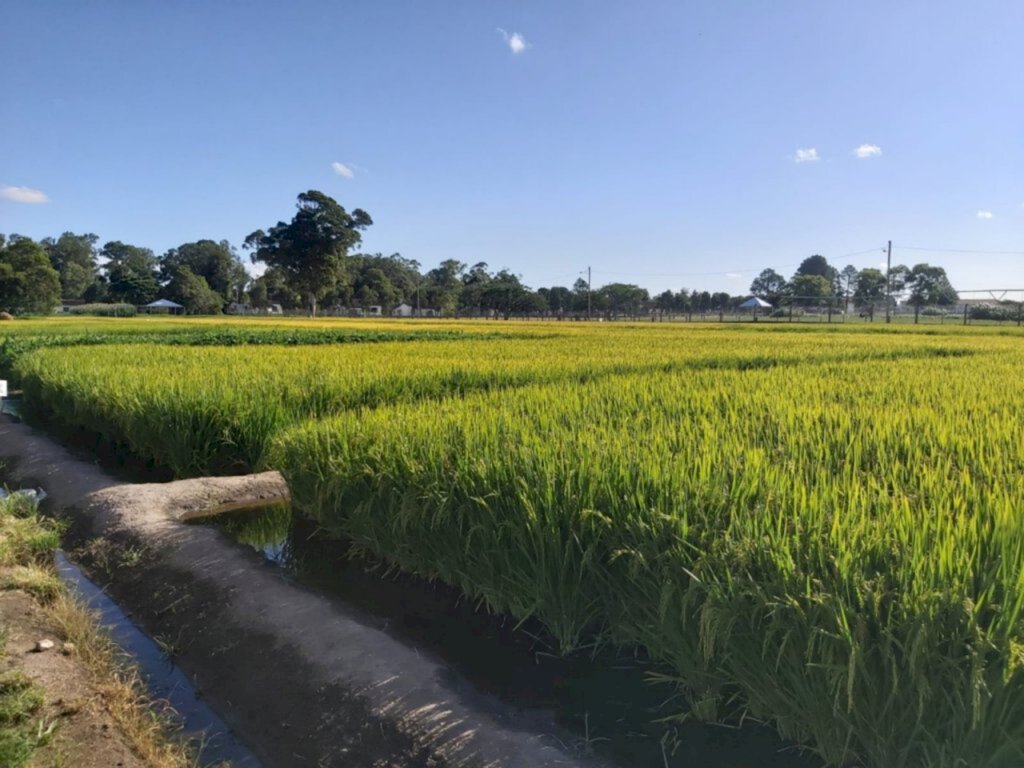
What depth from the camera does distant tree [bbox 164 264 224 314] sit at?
63.2 metres

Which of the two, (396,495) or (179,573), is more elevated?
(396,495)

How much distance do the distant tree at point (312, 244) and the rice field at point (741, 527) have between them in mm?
48952

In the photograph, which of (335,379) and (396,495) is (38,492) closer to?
(335,379)

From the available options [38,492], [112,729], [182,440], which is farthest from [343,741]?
[38,492]

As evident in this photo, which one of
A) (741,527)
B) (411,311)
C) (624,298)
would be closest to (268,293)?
(411,311)

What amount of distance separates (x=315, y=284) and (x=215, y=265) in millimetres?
28440

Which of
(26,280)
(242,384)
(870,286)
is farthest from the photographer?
(870,286)

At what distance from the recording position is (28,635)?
2672mm

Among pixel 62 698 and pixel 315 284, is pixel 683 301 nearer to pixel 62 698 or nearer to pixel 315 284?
pixel 315 284

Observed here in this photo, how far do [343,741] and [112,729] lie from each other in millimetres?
780

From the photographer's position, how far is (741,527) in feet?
6.22

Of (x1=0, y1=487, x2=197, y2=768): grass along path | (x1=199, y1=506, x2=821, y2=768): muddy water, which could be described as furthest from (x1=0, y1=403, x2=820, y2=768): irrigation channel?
(x1=0, y1=487, x2=197, y2=768): grass along path

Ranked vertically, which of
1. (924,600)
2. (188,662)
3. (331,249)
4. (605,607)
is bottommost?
(188,662)

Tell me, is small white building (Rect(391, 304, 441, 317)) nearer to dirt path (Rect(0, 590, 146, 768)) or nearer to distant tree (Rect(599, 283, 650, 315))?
distant tree (Rect(599, 283, 650, 315))
